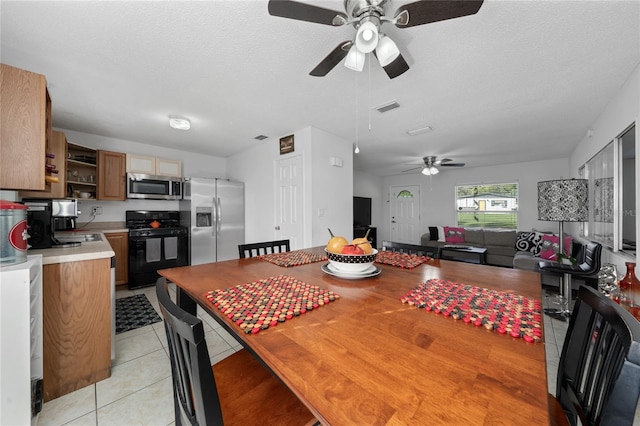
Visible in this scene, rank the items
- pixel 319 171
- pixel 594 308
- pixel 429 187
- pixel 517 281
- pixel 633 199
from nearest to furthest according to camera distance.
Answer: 1. pixel 594 308
2. pixel 517 281
3. pixel 633 199
4. pixel 319 171
5. pixel 429 187

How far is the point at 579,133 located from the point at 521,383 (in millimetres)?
4935

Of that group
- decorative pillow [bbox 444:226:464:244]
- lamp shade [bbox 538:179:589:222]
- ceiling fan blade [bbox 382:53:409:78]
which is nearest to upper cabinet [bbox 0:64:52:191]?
ceiling fan blade [bbox 382:53:409:78]

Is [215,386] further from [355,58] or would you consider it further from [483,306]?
[355,58]

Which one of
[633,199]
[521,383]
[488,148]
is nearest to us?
[521,383]

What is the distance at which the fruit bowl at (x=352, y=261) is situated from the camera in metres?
1.22

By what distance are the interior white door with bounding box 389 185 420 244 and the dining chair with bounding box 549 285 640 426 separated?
6.65 metres

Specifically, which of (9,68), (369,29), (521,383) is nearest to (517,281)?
(521,383)

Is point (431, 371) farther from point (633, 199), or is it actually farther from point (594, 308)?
point (633, 199)

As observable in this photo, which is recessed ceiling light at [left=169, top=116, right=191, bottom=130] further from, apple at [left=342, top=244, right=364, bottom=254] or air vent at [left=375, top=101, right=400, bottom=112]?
apple at [left=342, top=244, right=364, bottom=254]

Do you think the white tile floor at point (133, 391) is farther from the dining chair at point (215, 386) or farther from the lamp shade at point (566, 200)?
the lamp shade at point (566, 200)

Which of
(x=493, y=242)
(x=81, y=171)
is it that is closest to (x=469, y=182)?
(x=493, y=242)

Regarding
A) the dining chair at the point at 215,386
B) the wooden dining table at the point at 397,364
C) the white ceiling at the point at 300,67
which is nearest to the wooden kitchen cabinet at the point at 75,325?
the dining chair at the point at 215,386

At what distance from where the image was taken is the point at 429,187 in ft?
23.3

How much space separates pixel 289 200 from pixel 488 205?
541 cm
